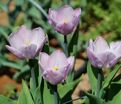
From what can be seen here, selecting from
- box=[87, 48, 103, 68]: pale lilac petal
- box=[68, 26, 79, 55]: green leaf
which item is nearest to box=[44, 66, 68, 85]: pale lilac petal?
box=[87, 48, 103, 68]: pale lilac petal

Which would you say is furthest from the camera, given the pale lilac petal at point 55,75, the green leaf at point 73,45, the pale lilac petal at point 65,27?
the green leaf at point 73,45

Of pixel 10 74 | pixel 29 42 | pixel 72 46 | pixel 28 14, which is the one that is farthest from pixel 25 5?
pixel 29 42

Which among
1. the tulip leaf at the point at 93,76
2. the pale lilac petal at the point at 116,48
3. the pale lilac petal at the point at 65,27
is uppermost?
the pale lilac petal at the point at 65,27

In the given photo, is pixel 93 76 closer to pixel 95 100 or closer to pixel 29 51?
pixel 95 100

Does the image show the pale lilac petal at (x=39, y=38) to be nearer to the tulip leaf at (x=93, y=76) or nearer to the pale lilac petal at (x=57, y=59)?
the pale lilac petal at (x=57, y=59)

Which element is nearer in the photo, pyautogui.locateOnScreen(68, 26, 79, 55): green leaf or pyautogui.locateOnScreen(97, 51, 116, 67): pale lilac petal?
pyautogui.locateOnScreen(97, 51, 116, 67): pale lilac petal

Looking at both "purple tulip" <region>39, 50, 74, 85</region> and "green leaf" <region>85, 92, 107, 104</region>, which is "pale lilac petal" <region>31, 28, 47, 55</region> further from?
"green leaf" <region>85, 92, 107, 104</region>

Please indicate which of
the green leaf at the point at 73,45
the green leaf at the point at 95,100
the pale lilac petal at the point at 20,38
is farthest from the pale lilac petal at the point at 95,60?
the green leaf at the point at 73,45

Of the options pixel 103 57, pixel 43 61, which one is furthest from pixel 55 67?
pixel 103 57
